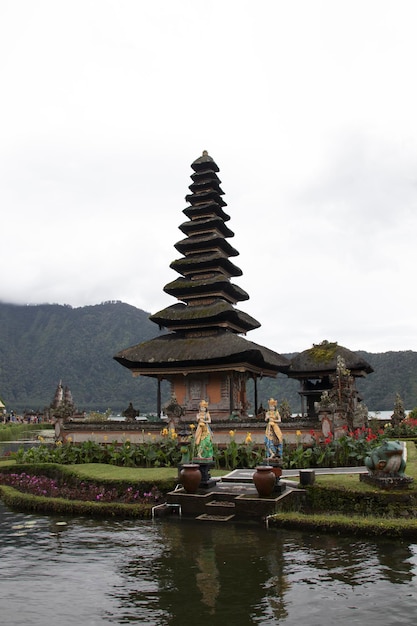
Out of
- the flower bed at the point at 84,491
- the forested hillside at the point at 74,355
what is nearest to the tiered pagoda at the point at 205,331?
the flower bed at the point at 84,491

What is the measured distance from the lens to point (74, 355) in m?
144

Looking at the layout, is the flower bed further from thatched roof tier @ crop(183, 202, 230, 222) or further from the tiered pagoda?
thatched roof tier @ crop(183, 202, 230, 222)

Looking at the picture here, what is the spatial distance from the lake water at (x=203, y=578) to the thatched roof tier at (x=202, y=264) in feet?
73.6

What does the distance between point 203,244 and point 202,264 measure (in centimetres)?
137

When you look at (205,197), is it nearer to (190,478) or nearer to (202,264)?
(202,264)

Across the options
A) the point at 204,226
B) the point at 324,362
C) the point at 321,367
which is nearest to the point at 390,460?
the point at 321,367

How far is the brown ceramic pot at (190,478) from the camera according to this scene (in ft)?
45.5

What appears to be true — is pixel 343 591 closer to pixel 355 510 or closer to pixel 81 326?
pixel 355 510

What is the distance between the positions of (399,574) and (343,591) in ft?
4.08

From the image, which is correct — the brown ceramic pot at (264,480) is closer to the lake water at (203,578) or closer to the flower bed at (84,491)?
the lake water at (203,578)

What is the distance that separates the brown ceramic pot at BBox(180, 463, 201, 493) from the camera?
13.9 meters

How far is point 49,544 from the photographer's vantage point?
10805 millimetres

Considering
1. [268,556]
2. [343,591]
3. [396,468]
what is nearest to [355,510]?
[396,468]

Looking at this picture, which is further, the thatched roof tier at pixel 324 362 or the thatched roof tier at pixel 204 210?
the thatched roof tier at pixel 204 210
